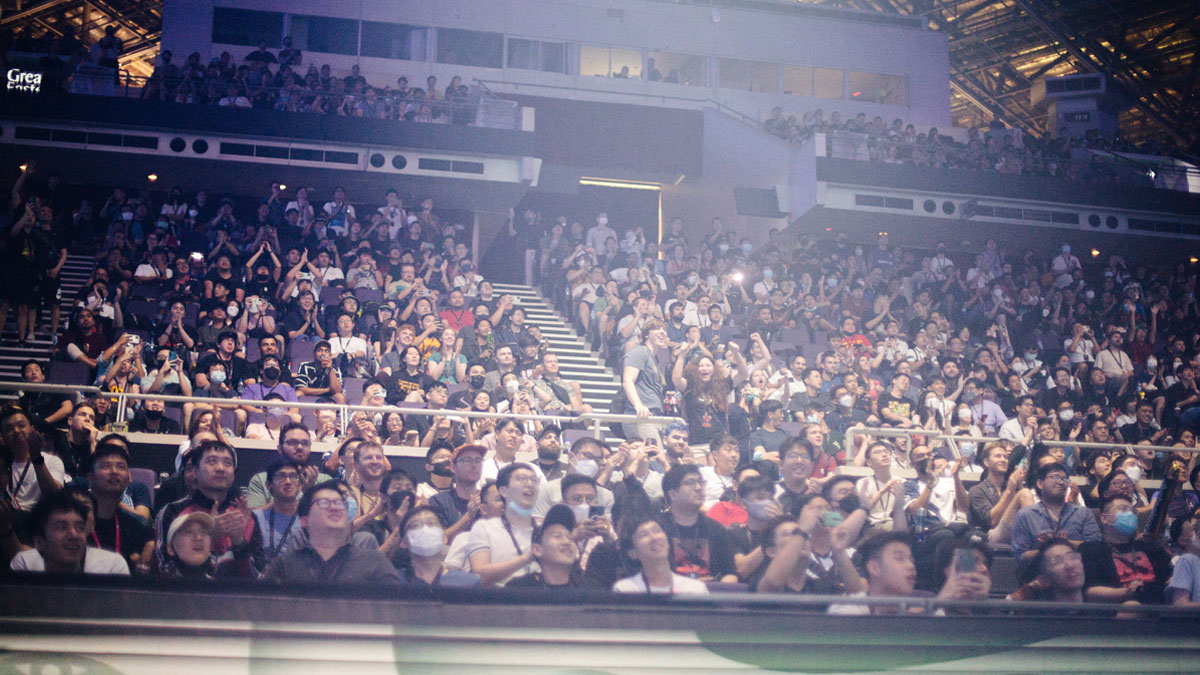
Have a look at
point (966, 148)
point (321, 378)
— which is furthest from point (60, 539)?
point (966, 148)

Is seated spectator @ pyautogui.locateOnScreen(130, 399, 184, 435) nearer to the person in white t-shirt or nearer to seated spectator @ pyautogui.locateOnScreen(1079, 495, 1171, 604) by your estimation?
the person in white t-shirt

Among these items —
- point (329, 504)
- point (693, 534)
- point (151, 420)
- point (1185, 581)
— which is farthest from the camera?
point (151, 420)

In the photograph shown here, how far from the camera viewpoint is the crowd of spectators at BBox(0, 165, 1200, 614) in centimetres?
380

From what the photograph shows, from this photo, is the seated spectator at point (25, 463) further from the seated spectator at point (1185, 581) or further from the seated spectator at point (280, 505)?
the seated spectator at point (1185, 581)

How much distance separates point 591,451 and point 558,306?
683 cm

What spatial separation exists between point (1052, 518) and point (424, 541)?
3.59 m

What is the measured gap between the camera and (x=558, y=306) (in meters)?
12.0

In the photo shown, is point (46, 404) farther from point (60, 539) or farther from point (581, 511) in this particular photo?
point (581, 511)

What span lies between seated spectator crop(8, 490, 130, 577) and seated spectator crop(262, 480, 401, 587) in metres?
0.67

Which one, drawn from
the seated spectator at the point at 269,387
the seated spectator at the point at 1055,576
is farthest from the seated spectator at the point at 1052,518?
the seated spectator at the point at 269,387

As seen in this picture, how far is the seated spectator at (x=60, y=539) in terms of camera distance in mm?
3139

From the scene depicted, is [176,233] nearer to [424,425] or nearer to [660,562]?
[424,425]

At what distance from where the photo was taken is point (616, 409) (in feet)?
→ 24.4

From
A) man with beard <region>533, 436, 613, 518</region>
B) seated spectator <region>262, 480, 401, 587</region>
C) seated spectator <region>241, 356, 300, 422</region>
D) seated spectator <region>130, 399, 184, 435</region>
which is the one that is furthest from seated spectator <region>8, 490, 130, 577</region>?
seated spectator <region>241, 356, 300, 422</region>
